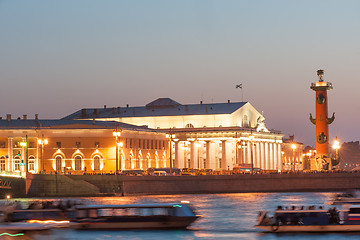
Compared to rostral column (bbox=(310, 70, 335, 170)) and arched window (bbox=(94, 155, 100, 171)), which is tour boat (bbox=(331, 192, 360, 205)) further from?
arched window (bbox=(94, 155, 100, 171))

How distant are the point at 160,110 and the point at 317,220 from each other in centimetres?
9215

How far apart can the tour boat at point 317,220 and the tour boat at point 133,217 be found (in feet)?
18.3

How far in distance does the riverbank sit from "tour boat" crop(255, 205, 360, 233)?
4634 cm

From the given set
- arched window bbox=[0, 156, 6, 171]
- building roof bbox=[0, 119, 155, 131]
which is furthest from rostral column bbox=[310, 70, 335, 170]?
arched window bbox=[0, 156, 6, 171]

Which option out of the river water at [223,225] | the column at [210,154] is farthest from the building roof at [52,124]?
the river water at [223,225]

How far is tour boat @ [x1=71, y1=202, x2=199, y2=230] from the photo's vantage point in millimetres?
58406

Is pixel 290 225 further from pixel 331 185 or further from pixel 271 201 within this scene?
pixel 331 185

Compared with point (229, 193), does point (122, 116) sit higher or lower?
higher

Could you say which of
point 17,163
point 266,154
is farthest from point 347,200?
point 266,154

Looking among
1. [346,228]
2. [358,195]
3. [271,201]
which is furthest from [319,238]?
[271,201]

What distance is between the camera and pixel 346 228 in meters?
55.7

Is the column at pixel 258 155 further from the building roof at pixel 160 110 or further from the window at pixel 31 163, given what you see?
the window at pixel 31 163

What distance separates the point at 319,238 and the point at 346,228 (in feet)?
7.48

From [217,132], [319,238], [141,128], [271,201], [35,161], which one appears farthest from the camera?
[217,132]
